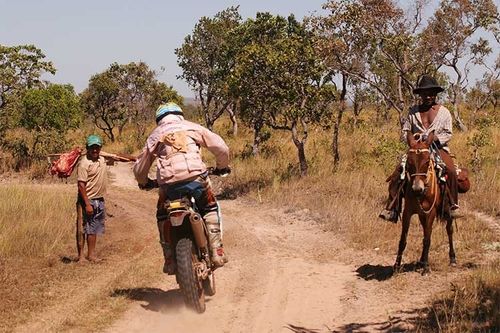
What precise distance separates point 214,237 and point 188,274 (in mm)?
624

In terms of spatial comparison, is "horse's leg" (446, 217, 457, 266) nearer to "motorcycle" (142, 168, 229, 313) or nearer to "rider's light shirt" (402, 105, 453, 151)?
"rider's light shirt" (402, 105, 453, 151)

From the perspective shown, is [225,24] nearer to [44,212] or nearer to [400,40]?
[400,40]

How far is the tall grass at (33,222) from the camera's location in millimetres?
8320

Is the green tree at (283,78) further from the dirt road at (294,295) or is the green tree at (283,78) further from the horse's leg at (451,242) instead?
the horse's leg at (451,242)

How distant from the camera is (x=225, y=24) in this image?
23359mm

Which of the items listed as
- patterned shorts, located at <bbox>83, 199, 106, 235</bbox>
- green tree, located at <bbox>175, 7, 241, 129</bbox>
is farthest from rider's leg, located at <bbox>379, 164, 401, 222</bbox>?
green tree, located at <bbox>175, 7, 241, 129</bbox>

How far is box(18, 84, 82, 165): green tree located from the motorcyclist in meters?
17.6

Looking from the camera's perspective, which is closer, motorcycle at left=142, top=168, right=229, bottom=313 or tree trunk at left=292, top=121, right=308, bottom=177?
motorcycle at left=142, top=168, right=229, bottom=313

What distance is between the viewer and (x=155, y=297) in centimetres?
670

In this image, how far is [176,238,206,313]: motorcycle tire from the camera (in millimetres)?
5668

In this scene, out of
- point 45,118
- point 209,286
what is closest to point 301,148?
point 209,286

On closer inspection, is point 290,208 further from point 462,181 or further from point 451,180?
point 451,180

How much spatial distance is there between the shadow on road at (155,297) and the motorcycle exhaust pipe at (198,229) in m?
0.91

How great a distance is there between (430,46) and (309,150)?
17.7 ft
